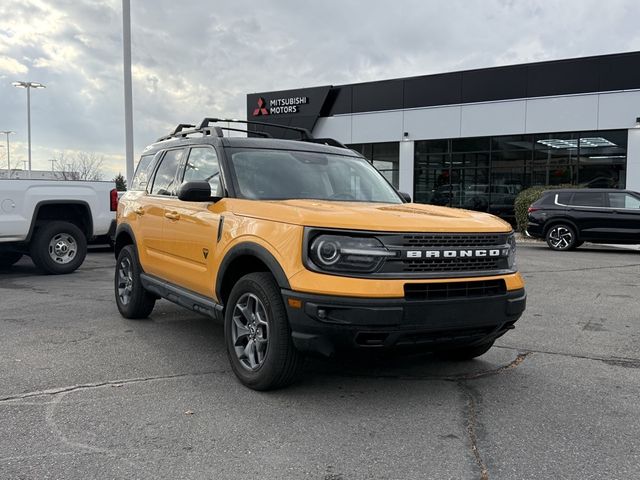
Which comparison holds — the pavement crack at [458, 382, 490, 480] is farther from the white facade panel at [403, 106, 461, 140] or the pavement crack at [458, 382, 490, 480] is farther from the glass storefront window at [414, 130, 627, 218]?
the white facade panel at [403, 106, 461, 140]

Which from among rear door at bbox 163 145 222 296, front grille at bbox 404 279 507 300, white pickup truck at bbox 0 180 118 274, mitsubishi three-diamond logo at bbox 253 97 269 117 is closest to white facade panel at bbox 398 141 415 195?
mitsubishi three-diamond logo at bbox 253 97 269 117

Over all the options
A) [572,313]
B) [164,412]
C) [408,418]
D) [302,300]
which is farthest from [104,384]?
[572,313]

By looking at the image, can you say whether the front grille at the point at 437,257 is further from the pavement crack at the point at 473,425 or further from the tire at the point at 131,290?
the tire at the point at 131,290

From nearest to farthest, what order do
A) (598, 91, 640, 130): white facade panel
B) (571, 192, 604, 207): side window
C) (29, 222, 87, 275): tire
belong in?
(29, 222, 87, 275): tire, (571, 192, 604, 207): side window, (598, 91, 640, 130): white facade panel

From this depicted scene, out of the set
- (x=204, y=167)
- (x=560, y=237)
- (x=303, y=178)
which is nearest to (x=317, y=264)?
(x=303, y=178)

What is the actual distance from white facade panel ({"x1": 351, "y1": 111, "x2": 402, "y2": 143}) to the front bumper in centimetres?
2241

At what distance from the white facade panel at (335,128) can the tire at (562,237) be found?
13.0 meters

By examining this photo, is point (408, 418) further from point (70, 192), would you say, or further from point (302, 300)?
point (70, 192)

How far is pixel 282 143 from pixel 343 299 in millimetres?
2201

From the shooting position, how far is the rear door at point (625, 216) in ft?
47.2

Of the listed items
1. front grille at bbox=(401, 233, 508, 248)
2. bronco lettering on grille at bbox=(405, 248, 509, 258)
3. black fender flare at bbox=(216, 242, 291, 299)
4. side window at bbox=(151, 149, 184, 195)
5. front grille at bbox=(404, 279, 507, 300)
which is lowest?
front grille at bbox=(404, 279, 507, 300)

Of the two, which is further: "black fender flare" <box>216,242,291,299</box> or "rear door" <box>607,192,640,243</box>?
"rear door" <box>607,192,640,243</box>

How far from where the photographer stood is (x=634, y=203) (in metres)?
14.6

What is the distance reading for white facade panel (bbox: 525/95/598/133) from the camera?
20.9 metres
